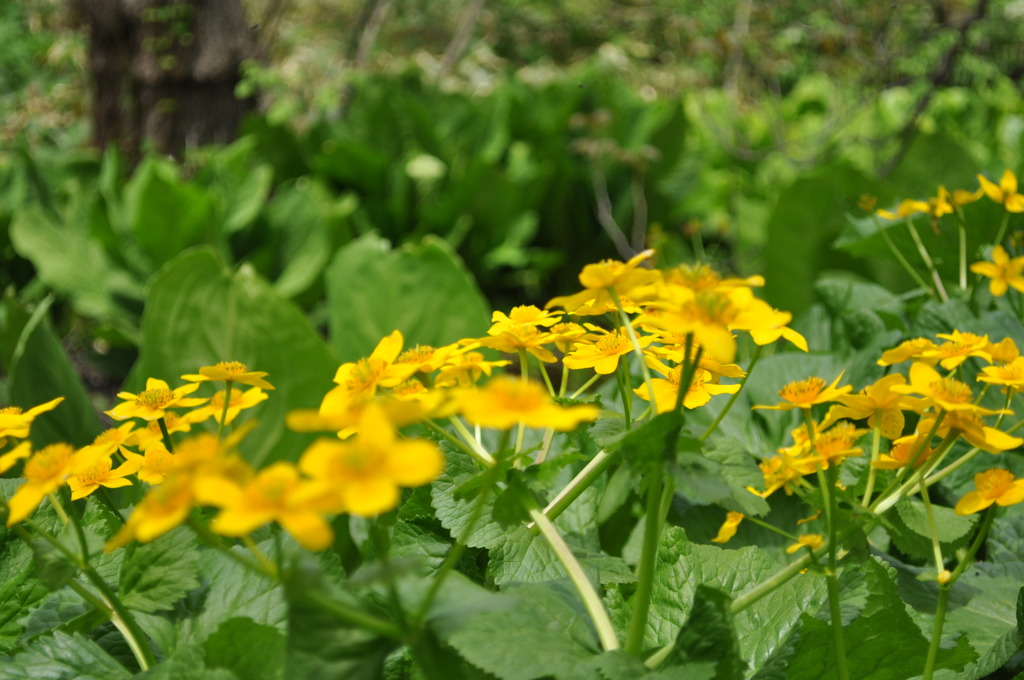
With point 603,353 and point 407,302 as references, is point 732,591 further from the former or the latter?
point 407,302

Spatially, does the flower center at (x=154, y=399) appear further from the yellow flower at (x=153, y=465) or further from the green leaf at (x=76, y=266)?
the green leaf at (x=76, y=266)

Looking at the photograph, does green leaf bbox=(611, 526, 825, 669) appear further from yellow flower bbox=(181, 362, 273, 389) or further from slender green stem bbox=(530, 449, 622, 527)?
yellow flower bbox=(181, 362, 273, 389)

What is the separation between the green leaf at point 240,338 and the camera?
1476 millimetres

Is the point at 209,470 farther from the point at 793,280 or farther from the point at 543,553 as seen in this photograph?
the point at 793,280

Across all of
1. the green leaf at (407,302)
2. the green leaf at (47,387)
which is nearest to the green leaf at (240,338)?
the green leaf at (47,387)

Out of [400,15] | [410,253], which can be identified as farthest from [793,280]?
[400,15]

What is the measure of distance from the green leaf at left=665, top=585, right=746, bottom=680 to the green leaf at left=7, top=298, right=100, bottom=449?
1215 millimetres

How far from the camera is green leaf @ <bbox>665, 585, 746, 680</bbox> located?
53 cm

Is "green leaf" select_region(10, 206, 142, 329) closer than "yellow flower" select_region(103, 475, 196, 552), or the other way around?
"yellow flower" select_region(103, 475, 196, 552)

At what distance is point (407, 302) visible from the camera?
73.9 inches

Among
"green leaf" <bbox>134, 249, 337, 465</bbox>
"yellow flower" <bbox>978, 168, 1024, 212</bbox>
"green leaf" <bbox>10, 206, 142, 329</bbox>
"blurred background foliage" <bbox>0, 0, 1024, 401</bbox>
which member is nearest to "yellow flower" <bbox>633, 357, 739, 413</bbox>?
"yellow flower" <bbox>978, 168, 1024, 212</bbox>

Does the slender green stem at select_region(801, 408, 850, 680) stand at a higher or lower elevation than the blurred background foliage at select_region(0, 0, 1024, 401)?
higher

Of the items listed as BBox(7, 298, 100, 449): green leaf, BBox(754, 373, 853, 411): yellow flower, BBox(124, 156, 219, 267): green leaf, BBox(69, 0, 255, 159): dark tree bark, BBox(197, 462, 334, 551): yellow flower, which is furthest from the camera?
BBox(69, 0, 255, 159): dark tree bark

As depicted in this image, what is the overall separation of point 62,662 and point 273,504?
30 centimetres
